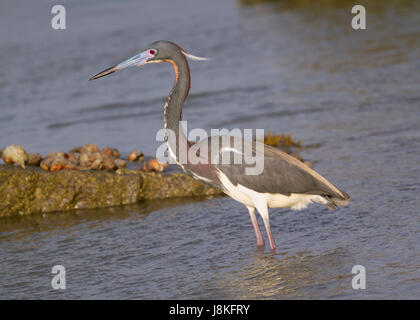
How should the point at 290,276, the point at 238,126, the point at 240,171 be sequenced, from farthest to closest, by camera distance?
the point at 238,126 < the point at 240,171 < the point at 290,276

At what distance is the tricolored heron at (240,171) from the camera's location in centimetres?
702

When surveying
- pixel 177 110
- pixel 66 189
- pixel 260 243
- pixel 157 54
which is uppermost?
pixel 157 54

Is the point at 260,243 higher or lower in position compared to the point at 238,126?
lower

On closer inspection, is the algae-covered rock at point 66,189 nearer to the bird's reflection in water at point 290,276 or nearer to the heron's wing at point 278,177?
the heron's wing at point 278,177

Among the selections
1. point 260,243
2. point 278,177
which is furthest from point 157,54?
point 260,243

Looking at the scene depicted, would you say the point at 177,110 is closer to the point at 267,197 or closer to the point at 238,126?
the point at 267,197

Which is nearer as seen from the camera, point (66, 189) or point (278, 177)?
point (278, 177)

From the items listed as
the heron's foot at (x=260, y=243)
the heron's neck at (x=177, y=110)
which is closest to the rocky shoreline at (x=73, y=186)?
the heron's foot at (x=260, y=243)

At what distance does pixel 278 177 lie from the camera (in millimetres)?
7195

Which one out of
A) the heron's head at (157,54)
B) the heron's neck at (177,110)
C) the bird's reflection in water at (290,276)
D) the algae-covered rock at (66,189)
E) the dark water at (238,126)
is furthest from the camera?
the algae-covered rock at (66,189)

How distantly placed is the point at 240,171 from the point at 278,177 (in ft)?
1.45

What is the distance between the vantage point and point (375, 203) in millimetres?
8156

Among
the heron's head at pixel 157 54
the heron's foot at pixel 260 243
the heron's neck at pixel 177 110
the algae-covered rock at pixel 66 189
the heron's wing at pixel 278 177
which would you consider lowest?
the heron's foot at pixel 260 243

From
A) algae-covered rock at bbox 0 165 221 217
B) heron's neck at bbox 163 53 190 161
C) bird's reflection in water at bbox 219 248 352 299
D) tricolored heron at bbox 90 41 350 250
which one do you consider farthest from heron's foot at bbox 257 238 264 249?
algae-covered rock at bbox 0 165 221 217
